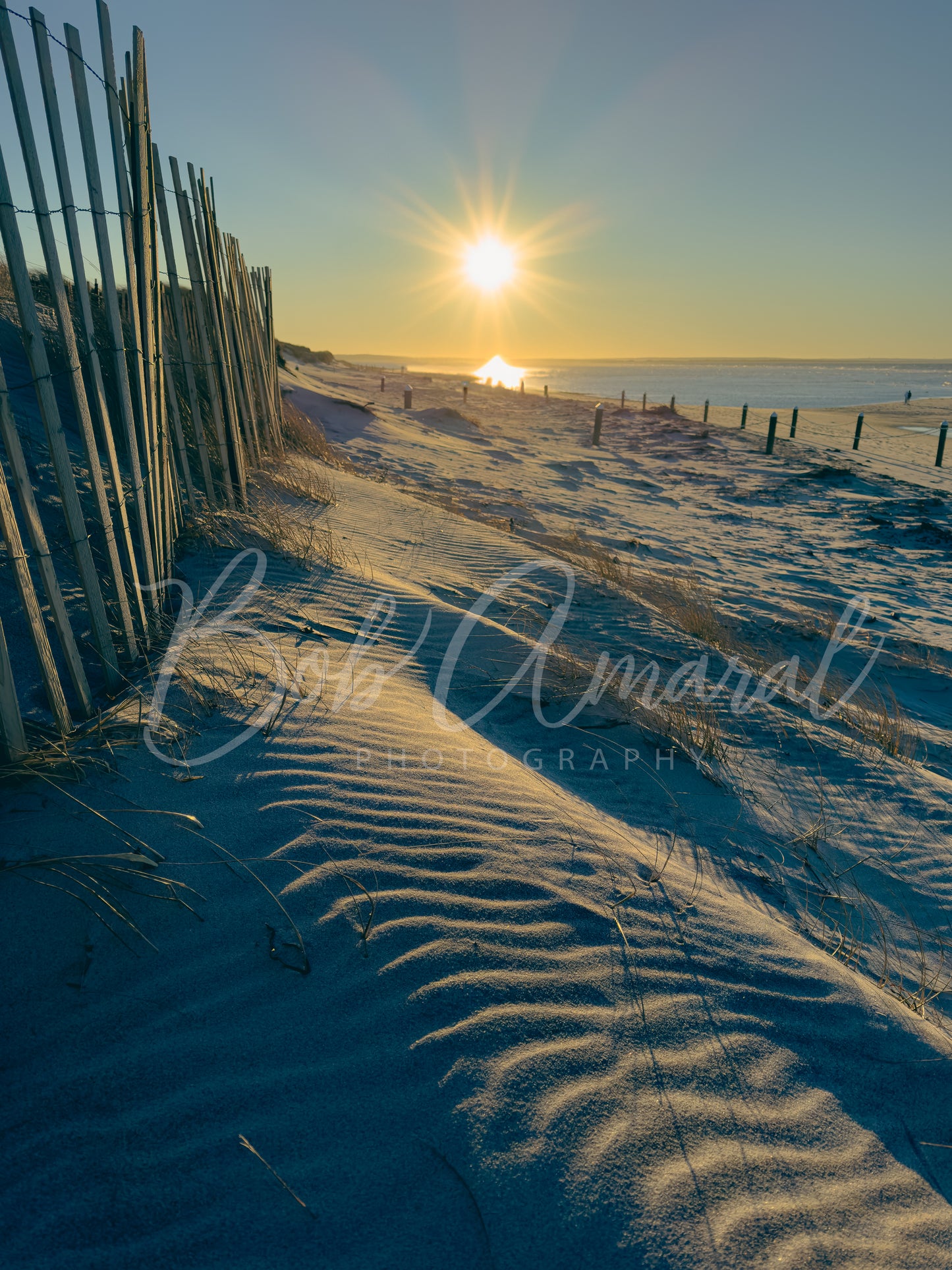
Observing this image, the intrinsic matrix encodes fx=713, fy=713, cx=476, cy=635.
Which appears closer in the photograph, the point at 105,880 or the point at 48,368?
the point at 105,880

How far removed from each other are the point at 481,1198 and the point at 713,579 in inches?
276

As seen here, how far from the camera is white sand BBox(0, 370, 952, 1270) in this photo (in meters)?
1.44

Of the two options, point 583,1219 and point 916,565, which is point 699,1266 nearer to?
point 583,1219

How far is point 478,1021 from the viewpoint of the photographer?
1805 millimetres

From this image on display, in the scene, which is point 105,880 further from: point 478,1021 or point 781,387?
point 781,387

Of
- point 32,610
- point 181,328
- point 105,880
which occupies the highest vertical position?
point 181,328

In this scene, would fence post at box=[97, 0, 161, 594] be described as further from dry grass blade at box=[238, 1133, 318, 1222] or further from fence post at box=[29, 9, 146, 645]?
dry grass blade at box=[238, 1133, 318, 1222]

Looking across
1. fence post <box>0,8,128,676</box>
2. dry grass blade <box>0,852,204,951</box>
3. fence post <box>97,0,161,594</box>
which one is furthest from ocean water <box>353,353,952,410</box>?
dry grass blade <box>0,852,204,951</box>

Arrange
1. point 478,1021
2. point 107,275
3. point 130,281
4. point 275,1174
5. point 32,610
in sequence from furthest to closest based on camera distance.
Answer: point 130,281, point 107,275, point 32,610, point 478,1021, point 275,1174

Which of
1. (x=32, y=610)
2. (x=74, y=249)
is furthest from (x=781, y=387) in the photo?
(x=32, y=610)

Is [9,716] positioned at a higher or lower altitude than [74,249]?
lower

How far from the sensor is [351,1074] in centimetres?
166

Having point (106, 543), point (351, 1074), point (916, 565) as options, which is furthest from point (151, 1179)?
point (916, 565)

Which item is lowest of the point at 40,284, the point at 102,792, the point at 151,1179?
the point at 151,1179
